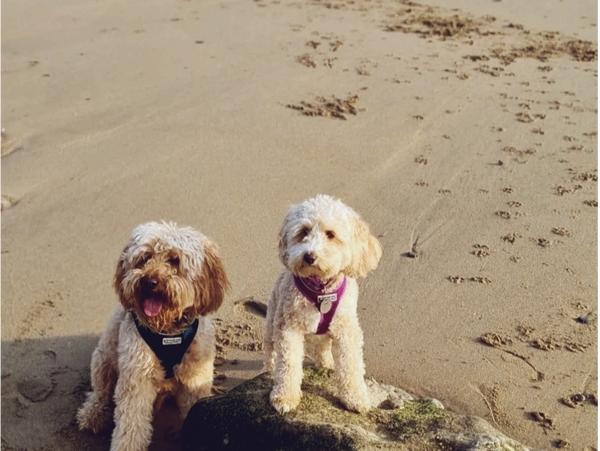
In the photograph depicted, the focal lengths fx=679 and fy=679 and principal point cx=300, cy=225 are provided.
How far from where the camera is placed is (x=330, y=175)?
7426mm

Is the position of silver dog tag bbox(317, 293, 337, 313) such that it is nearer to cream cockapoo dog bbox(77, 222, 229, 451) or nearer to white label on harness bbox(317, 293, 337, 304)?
white label on harness bbox(317, 293, 337, 304)

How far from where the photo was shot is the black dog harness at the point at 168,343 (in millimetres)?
4188

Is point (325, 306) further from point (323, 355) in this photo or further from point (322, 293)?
point (323, 355)

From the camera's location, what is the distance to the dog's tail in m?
5.58

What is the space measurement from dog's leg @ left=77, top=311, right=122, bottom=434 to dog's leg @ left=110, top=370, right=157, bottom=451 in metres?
0.34

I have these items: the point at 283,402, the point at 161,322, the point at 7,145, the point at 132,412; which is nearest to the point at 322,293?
the point at 283,402

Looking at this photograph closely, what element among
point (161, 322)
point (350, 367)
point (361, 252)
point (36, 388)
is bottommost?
point (36, 388)

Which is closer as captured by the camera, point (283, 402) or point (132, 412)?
point (283, 402)

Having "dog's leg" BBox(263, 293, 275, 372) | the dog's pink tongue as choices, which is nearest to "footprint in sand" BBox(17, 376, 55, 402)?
the dog's pink tongue

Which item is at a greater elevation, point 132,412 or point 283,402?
point 283,402

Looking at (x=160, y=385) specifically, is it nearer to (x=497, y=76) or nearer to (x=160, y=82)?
(x=160, y=82)

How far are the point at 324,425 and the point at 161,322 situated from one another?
45.4 inches

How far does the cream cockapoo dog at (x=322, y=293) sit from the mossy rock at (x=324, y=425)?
4.7 inches

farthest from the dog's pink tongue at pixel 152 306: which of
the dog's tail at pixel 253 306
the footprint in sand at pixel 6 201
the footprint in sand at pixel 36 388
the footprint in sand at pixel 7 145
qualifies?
the footprint in sand at pixel 7 145
